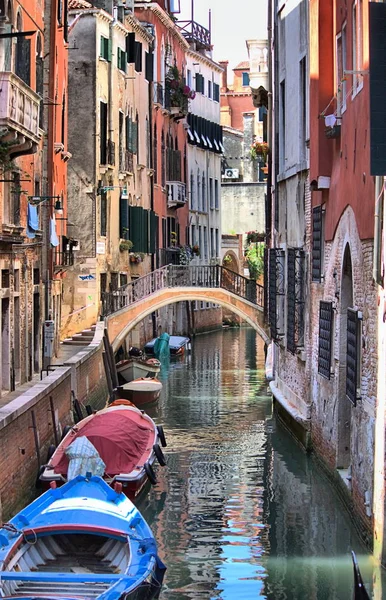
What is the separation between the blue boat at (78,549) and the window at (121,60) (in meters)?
23.1

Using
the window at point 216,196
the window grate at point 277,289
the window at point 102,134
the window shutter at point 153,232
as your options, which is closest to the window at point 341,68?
the window grate at point 277,289

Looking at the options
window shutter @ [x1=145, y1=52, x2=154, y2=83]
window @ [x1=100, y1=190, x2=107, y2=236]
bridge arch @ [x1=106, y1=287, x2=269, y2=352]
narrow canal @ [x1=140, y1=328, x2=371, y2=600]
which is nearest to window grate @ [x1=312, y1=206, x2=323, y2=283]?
narrow canal @ [x1=140, y1=328, x2=371, y2=600]

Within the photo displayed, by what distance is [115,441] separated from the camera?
54.8 feet

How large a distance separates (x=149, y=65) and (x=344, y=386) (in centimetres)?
2642

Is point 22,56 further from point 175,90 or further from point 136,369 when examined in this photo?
point 175,90

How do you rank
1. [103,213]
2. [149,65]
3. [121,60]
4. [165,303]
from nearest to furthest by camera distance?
1. [165,303]
2. [103,213]
3. [121,60]
4. [149,65]

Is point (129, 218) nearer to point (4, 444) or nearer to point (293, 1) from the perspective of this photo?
point (293, 1)

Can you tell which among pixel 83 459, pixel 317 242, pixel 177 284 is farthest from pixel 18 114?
pixel 177 284

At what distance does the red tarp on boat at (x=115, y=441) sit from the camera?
16391 millimetres

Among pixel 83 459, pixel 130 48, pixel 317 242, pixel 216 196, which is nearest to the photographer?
pixel 83 459

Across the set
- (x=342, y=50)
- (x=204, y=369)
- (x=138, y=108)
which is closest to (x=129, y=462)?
(x=342, y=50)

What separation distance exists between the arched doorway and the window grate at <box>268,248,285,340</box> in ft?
21.1

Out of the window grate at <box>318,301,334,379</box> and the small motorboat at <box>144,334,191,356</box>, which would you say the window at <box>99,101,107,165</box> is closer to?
the small motorboat at <box>144,334,191,356</box>

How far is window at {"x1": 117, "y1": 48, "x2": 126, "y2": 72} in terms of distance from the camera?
34.6 meters
